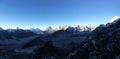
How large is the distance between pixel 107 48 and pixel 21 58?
70454mm

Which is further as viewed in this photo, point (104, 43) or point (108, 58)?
point (104, 43)

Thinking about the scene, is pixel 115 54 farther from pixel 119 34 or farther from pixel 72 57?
pixel 72 57

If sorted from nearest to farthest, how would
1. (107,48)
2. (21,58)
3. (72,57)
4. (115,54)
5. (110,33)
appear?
(115,54), (107,48), (110,33), (72,57), (21,58)

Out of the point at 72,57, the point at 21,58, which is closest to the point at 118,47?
the point at 72,57

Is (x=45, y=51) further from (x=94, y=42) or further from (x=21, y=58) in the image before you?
(x=94, y=42)

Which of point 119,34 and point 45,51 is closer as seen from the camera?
point 119,34

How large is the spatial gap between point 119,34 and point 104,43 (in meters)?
4.93

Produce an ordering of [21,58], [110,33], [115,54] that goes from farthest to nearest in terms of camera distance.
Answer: [21,58] < [110,33] < [115,54]

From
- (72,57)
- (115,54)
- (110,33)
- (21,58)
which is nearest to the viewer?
(115,54)

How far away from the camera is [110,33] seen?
7688 cm

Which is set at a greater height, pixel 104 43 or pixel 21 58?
pixel 104 43

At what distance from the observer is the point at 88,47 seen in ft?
257

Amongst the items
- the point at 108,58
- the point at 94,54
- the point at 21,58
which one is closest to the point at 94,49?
the point at 94,54

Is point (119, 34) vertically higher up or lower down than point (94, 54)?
higher up
